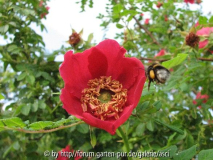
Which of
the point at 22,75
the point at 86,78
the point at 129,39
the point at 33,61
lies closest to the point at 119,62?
the point at 86,78

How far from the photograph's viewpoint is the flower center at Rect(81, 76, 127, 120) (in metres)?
0.87

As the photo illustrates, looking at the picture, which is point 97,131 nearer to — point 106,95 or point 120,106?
point 106,95

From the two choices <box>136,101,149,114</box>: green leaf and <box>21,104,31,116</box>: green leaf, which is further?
<box>21,104,31,116</box>: green leaf

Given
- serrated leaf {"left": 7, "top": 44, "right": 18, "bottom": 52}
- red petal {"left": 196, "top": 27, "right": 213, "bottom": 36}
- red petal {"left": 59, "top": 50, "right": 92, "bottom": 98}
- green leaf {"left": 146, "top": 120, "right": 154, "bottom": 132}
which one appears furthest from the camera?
serrated leaf {"left": 7, "top": 44, "right": 18, "bottom": 52}

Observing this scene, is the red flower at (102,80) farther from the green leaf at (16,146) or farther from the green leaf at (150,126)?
the green leaf at (16,146)

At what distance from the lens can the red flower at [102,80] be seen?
33.6 inches

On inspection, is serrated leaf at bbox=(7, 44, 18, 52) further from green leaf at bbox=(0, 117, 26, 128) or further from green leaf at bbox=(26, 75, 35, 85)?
green leaf at bbox=(0, 117, 26, 128)

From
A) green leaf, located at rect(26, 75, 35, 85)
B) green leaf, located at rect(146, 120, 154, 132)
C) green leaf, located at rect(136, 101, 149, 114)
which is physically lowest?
green leaf, located at rect(146, 120, 154, 132)

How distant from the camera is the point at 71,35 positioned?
1522 mm

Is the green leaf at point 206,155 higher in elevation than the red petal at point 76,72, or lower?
lower

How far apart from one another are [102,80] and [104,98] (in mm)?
71

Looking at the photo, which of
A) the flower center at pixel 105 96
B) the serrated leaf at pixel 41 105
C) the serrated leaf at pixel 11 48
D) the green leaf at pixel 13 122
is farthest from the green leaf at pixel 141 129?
the serrated leaf at pixel 11 48

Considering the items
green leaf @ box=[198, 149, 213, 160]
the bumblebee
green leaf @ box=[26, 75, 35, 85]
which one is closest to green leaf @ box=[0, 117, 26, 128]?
the bumblebee

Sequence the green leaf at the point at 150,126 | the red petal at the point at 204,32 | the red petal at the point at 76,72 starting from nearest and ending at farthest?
the red petal at the point at 76,72 → the green leaf at the point at 150,126 → the red petal at the point at 204,32
